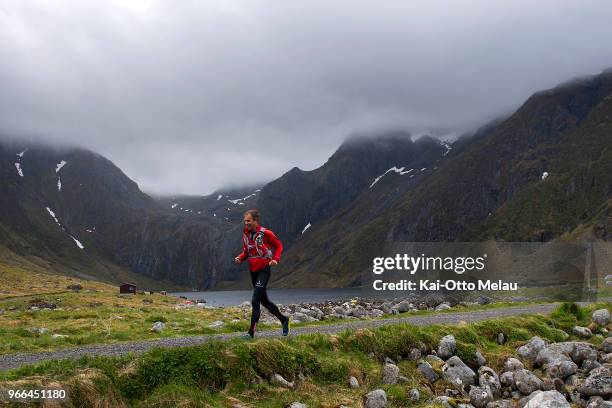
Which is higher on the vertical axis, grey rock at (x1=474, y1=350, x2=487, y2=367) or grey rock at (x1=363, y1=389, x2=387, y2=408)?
grey rock at (x1=474, y1=350, x2=487, y2=367)

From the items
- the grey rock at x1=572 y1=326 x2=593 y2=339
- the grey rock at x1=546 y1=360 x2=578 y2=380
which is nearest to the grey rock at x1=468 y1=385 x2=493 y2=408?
the grey rock at x1=546 y1=360 x2=578 y2=380

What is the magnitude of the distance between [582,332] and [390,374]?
1174cm

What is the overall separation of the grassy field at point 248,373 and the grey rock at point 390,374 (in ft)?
0.60

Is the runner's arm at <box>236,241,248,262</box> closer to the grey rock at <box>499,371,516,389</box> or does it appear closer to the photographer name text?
the grey rock at <box>499,371,516,389</box>

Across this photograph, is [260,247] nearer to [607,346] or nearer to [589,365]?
[589,365]

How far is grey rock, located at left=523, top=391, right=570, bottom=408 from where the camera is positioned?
441 inches

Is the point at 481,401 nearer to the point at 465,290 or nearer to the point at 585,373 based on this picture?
the point at 585,373

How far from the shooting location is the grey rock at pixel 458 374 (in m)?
13.5

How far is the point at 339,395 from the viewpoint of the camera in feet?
38.0

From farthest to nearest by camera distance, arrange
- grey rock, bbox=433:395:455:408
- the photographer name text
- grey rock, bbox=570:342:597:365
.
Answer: the photographer name text → grey rock, bbox=570:342:597:365 → grey rock, bbox=433:395:455:408

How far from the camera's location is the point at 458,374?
45.4ft

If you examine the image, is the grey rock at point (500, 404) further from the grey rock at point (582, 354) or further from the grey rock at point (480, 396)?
the grey rock at point (582, 354)

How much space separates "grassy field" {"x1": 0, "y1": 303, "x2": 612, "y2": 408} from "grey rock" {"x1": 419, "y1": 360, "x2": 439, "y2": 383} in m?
0.23

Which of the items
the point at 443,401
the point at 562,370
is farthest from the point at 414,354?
the point at 562,370
